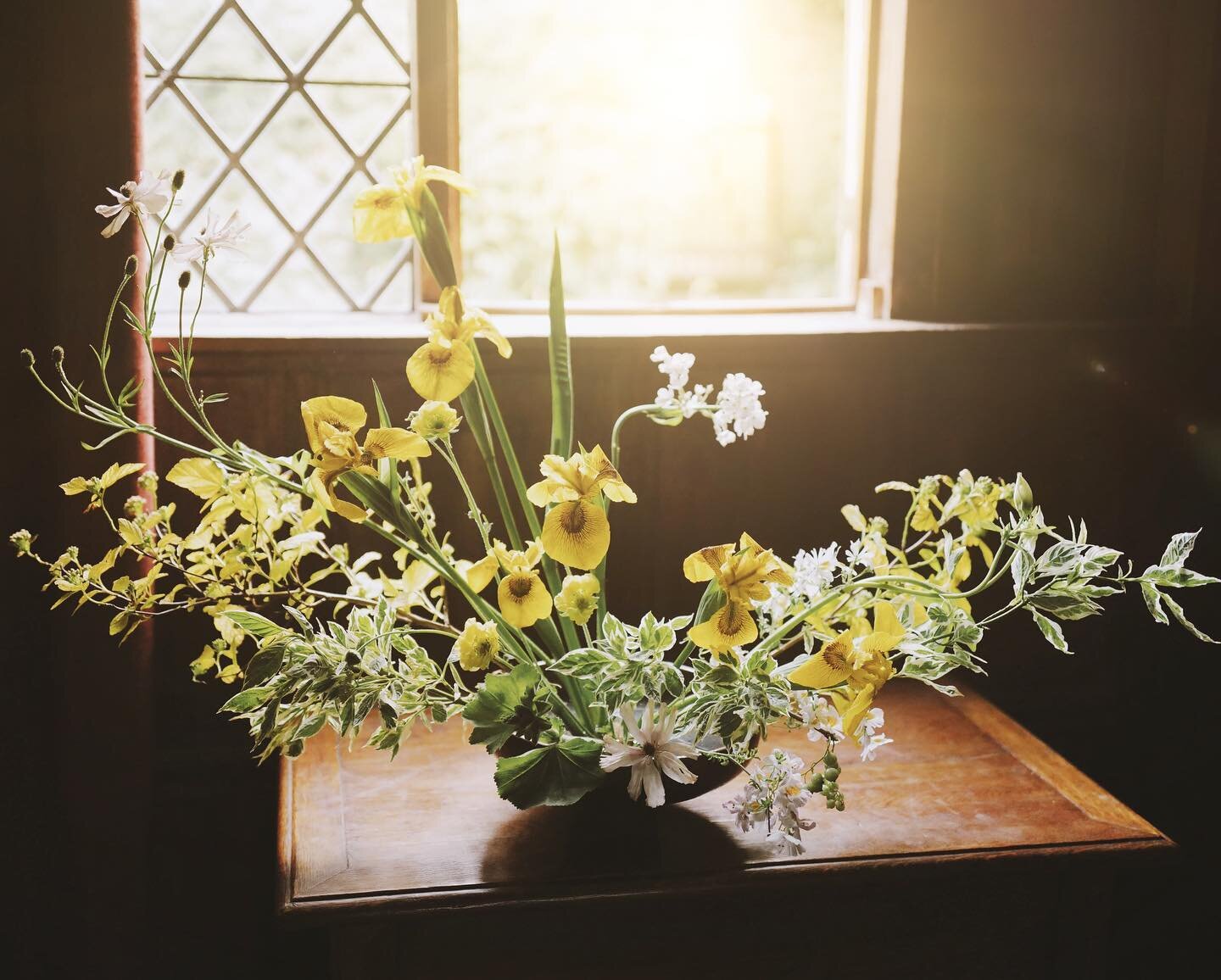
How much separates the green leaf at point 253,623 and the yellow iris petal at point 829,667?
0.44 meters

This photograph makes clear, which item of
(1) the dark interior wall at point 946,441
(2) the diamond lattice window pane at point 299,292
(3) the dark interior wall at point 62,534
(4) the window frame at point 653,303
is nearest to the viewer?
(3) the dark interior wall at point 62,534

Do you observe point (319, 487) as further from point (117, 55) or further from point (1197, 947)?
point (1197, 947)

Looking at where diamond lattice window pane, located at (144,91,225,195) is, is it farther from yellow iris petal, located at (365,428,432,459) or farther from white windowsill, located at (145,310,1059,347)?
yellow iris petal, located at (365,428,432,459)

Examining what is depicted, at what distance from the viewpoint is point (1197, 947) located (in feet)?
6.04

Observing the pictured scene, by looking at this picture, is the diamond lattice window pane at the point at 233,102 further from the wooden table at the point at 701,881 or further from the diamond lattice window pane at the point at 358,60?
the wooden table at the point at 701,881

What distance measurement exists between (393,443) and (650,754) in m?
0.34

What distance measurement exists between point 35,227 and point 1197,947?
6.67 ft

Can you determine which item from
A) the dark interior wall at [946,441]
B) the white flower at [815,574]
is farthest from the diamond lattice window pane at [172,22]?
the white flower at [815,574]

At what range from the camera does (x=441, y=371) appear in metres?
0.89

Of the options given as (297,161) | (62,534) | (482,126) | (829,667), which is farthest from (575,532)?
(482,126)

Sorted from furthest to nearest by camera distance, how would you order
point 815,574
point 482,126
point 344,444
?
point 482,126 → point 815,574 → point 344,444

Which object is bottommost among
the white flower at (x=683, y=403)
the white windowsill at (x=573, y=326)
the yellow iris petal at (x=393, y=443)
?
the yellow iris petal at (x=393, y=443)

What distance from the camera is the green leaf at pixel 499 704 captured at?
917mm

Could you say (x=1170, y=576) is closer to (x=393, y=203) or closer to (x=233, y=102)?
(x=393, y=203)
